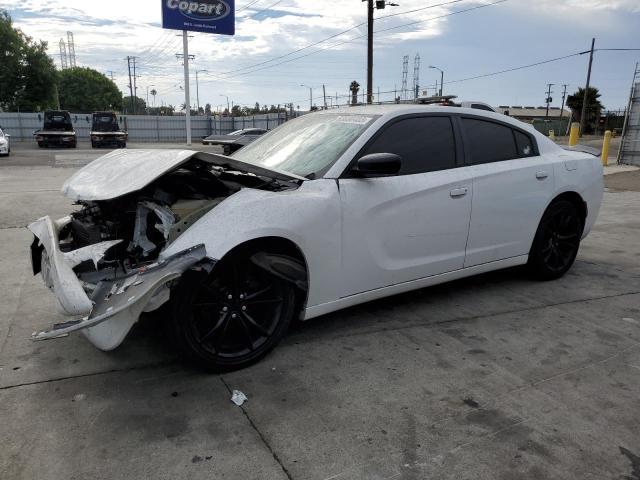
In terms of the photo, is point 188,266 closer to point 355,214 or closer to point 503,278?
point 355,214

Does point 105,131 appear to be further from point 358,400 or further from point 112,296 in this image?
point 358,400

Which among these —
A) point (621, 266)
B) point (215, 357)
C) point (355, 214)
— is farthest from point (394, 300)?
point (621, 266)

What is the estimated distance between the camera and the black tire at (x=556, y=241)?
15.5ft

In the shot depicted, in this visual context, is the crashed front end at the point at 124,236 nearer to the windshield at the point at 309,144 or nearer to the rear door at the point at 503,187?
the windshield at the point at 309,144

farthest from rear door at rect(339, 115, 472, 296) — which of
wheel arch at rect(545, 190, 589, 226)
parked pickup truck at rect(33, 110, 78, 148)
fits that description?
parked pickup truck at rect(33, 110, 78, 148)

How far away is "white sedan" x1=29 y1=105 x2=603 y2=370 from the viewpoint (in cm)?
286

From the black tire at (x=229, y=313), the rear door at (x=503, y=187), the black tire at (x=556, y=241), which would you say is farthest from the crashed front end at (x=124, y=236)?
the black tire at (x=556, y=241)

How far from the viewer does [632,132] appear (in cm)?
2002

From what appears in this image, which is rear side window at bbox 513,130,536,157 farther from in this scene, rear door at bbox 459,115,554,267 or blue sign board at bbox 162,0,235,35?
blue sign board at bbox 162,0,235,35

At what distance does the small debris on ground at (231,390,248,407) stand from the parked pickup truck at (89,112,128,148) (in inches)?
1335

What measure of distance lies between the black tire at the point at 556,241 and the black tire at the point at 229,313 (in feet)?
8.66

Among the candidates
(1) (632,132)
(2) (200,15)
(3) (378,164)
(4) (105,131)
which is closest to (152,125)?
(4) (105,131)

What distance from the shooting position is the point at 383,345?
356 centimetres

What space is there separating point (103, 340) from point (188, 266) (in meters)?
0.64
